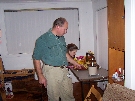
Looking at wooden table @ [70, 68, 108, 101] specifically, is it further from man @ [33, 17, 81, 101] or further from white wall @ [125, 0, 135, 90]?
white wall @ [125, 0, 135, 90]

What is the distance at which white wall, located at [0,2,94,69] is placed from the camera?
17.1 feet

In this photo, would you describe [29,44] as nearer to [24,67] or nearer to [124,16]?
[24,67]

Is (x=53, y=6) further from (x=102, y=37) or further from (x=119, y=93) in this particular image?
(x=119, y=93)

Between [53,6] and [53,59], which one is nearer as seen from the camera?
[53,59]

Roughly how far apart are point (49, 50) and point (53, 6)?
327cm

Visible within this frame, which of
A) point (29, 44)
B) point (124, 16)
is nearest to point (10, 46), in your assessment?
point (29, 44)

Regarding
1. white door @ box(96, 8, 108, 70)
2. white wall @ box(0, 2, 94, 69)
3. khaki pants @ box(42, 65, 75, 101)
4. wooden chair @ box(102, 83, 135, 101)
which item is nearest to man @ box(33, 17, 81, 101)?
khaki pants @ box(42, 65, 75, 101)

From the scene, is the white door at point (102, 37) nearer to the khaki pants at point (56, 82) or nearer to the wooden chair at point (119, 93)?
the khaki pants at point (56, 82)

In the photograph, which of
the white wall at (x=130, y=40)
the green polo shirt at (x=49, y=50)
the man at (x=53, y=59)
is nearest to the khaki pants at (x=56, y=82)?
the man at (x=53, y=59)

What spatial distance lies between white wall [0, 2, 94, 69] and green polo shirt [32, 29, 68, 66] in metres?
3.11

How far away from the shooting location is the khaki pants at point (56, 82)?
2.45m

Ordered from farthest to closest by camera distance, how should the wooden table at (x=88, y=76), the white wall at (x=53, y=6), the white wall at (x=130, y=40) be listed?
the white wall at (x=53, y=6) → the wooden table at (x=88, y=76) → the white wall at (x=130, y=40)

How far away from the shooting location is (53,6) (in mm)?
5348

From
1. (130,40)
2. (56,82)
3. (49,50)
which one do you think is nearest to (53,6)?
(49,50)
